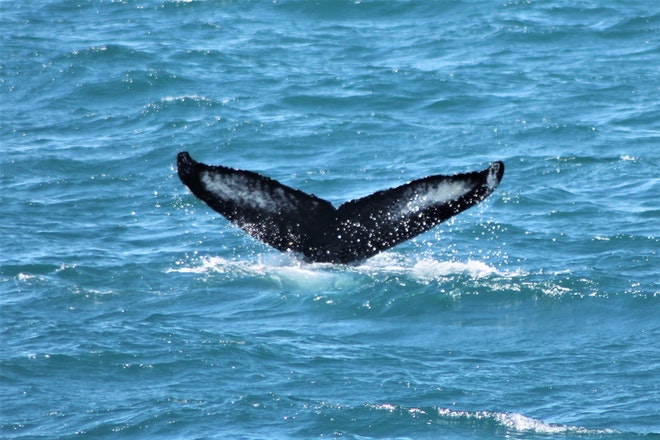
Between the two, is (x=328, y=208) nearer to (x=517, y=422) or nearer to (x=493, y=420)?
(x=493, y=420)

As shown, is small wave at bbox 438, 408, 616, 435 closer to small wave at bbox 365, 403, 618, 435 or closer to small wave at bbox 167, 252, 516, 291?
small wave at bbox 365, 403, 618, 435

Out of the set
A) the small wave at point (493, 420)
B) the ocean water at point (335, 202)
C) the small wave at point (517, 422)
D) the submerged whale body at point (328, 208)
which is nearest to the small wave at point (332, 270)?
the ocean water at point (335, 202)

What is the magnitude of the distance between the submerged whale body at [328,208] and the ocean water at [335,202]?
0.98m

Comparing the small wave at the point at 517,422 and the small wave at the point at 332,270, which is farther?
the small wave at the point at 332,270

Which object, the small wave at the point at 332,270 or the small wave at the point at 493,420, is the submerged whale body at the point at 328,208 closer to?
the small wave at the point at 332,270

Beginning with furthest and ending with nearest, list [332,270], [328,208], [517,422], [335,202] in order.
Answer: [335,202], [332,270], [328,208], [517,422]

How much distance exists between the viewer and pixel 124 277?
1431 cm

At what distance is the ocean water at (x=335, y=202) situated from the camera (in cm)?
1113

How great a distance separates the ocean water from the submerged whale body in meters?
0.98

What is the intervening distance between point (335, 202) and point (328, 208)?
16.8ft

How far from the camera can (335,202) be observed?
17281mm

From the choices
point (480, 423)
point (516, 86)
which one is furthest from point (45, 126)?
point (480, 423)

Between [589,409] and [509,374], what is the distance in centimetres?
99

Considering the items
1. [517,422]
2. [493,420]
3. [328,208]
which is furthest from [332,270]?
[517,422]
